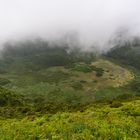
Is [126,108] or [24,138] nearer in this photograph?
[24,138]

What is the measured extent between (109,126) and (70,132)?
8.91 feet

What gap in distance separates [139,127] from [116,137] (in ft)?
12.3

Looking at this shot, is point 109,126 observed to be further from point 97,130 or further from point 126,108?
point 126,108

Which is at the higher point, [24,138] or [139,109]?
[139,109]

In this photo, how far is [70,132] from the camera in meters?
21.3

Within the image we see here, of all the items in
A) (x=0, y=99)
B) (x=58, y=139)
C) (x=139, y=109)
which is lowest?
(x=58, y=139)

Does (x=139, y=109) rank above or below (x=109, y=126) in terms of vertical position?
above

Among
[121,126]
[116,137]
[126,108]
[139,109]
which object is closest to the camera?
[116,137]

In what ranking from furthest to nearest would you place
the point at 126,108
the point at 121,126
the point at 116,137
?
the point at 126,108 < the point at 121,126 < the point at 116,137

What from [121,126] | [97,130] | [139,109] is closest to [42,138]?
[97,130]

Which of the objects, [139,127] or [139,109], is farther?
[139,109]

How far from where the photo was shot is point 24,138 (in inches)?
846

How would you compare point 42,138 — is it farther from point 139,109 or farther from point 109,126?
point 139,109

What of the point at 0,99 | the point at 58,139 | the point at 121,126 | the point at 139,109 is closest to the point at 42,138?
the point at 58,139
